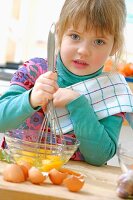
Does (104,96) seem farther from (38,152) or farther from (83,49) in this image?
(38,152)

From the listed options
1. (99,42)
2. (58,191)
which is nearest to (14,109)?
(99,42)

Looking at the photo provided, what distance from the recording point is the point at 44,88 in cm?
90

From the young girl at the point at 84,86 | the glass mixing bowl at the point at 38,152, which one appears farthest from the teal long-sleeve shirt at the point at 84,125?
the glass mixing bowl at the point at 38,152

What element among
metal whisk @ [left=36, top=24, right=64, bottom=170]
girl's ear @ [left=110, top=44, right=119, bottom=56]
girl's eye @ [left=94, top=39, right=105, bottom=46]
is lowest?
metal whisk @ [left=36, top=24, right=64, bottom=170]

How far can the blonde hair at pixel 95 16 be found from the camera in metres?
1.05

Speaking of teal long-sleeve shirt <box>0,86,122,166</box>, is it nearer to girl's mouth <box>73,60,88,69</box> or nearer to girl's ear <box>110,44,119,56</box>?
girl's mouth <box>73,60,88,69</box>

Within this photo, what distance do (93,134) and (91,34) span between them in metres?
0.22

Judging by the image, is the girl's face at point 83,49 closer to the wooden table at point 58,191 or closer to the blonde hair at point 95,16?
the blonde hair at point 95,16

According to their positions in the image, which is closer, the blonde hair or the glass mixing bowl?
the glass mixing bowl

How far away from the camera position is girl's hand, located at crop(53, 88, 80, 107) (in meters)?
1.03

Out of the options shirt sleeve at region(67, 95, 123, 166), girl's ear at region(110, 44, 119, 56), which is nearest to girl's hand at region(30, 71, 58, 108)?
shirt sleeve at region(67, 95, 123, 166)

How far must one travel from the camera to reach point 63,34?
1.09 meters

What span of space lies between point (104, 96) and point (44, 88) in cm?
28

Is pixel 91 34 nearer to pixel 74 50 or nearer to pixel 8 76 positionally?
pixel 74 50
